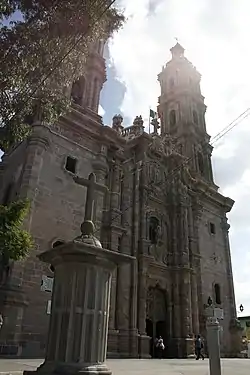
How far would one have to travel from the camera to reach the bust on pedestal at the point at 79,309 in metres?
5.12

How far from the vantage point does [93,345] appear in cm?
527

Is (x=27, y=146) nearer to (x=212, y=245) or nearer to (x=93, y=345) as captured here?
(x=93, y=345)

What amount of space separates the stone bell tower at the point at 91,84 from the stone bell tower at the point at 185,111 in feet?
32.0

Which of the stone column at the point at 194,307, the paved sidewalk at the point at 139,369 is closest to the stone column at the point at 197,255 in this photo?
the stone column at the point at 194,307

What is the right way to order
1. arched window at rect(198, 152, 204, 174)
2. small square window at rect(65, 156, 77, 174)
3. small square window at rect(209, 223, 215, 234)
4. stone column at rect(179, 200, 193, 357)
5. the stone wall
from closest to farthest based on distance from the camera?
small square window at rect(65, 156, 77, 174) < stone column at rect(179, 200, 193, 357) < the stone wall < small square window at rect(209, 223, 215, 234) < arched window at rect(198, 152, 204, 174)

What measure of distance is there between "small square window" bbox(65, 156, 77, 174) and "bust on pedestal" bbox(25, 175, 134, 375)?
44.5 feet

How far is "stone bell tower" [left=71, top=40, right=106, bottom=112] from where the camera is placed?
22.7m

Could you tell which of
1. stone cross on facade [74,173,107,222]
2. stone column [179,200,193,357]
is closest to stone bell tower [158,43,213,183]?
stone column [179,200,193,357]

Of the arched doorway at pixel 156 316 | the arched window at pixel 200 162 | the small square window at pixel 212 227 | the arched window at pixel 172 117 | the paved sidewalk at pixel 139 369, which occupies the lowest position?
the paved sidewalk at pixel 139 369

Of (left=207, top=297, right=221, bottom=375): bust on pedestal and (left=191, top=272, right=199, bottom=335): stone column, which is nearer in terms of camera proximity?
(left=207, top=297, right=221, bottom=375): bust on pedestal

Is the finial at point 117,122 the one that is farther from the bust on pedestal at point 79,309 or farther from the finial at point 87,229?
the bust on pedestal at point 79,309

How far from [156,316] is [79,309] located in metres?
17.7

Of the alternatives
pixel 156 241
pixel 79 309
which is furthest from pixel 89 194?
pixel 156 241

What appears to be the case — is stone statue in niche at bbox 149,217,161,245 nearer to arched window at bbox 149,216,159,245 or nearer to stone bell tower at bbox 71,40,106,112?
arched window at bbox 149,216,159,245
